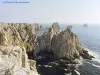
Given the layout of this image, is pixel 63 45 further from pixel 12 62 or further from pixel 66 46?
pixel 12 62

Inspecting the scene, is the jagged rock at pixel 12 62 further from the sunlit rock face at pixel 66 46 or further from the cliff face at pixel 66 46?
the cliff face at pixel 66 46

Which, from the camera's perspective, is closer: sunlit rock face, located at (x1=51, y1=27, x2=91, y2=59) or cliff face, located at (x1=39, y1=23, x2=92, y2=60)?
sunlit rock face, located at (x1=51, y1=27, x2=91, y2=59)

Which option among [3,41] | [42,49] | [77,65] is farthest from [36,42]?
[3,41]

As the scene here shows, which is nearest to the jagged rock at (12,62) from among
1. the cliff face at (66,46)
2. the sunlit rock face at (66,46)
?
the sunlit rock face at (66,46)

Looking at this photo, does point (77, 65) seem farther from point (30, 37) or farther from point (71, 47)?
point (30, 37)

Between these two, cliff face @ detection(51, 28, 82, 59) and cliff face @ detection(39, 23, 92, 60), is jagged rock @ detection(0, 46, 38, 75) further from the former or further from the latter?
cliff face @ detection(51, 28, 82, 59)

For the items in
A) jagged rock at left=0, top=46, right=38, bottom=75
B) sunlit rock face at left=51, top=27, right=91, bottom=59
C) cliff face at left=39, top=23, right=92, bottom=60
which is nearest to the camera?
jagged rock at left=0, top=46, right=38, bottom=75

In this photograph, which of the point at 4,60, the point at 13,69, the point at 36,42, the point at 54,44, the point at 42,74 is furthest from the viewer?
the point at 36,42

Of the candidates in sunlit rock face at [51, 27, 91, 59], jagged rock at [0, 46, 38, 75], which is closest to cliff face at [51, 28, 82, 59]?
sunlit rock face at [51, 27, 91, 59]

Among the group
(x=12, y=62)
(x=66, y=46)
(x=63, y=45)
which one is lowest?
(x=66, y=46)

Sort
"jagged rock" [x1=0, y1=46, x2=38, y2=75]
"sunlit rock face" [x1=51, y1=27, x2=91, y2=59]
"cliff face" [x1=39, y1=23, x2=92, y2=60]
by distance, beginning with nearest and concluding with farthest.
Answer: "jagged rock" [x1=0, y1=46, x2=38, y2=75], "sunlit rock face" [x1=51, y1=27, x2=91, y2=59], "cliff face" [x1=39, y1=23, x2=92, y2=60]

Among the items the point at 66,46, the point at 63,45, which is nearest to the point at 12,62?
the point at 66,46
